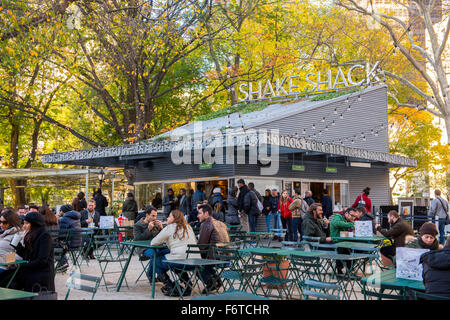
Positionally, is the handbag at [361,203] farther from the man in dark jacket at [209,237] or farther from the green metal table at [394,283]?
the green metal table at [394,283]

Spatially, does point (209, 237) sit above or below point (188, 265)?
above

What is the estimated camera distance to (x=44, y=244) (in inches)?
245

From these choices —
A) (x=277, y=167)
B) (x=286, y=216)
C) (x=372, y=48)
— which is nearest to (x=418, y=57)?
(x=372, y=48)

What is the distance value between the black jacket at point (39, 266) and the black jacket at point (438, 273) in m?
4.37

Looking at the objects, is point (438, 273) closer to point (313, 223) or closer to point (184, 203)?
point (313, 223)

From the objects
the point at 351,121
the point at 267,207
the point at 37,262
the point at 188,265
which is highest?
the point at 351,121

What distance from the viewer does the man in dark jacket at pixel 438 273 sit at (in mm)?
4934

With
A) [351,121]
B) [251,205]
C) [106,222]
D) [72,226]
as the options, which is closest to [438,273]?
[72,226]

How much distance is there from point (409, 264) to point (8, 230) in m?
5.52

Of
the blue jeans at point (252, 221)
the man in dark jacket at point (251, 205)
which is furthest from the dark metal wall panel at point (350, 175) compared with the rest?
the blue jeans at point (252, 221)

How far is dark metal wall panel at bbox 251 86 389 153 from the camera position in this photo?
65.4ft

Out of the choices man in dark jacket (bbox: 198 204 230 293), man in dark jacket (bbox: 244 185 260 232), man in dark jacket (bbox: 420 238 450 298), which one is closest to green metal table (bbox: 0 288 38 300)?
man in dark jacket (bbox: 420 238 450 298)

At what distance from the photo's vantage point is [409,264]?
551 cm

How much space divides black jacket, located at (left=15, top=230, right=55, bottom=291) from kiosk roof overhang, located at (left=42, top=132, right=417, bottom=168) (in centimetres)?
891
